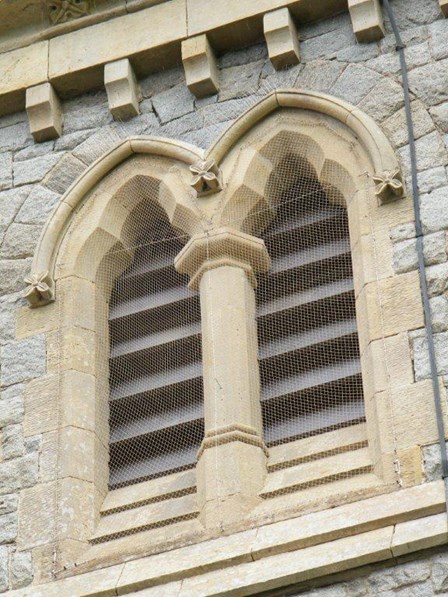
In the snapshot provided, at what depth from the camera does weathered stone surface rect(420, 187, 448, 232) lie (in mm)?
12039

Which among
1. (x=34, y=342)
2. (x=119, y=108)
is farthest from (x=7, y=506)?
(x=119, y=108)

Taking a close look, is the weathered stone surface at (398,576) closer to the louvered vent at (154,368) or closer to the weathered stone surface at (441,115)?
the louvered vent at (154,368)

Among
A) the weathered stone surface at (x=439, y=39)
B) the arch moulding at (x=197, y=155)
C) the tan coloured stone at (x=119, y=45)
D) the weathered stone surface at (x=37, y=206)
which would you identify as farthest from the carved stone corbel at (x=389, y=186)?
the weathered stone surface at (x=37, y=206)

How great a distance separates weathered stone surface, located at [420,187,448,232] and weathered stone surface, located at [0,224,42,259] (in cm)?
246

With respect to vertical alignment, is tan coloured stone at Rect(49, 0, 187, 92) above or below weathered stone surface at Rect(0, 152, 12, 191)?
above

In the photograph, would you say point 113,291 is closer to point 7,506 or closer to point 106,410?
point 106,410

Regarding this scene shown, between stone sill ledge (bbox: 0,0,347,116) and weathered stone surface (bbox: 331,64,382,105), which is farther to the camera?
stone sill ledge (bbox: 0,0,347,116)

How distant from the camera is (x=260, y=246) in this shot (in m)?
12.6

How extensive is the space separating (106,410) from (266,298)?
3.65 ft

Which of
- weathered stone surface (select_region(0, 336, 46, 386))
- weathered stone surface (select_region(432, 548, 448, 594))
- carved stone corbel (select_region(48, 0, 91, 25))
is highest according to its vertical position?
carved stone corbel (select_region(48, 0, 91, 25))

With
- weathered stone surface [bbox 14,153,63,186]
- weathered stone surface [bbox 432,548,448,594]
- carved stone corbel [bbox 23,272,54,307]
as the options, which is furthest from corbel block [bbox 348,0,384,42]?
weathered stone surface [bbox 432,548,448,594]

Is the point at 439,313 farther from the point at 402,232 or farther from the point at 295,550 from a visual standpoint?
the point at 295,550

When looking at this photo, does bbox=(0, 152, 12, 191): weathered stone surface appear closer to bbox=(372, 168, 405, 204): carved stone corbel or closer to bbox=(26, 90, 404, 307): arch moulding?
bbox=(26, 90, 404, 307): arch moulding

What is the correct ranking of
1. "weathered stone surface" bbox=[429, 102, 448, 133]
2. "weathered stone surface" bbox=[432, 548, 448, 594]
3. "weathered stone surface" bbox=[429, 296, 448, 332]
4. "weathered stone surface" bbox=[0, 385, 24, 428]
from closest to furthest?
"weathered stone surface" bbox=[432, 548, 448, 594] < "weathered stone surface" bbox=[429, 296, 448, 332] < "weathered stone surface" bbox=[0, 385, 24, 428] < "weathered stone surface" bbox=[429, 102, 448, 133]
